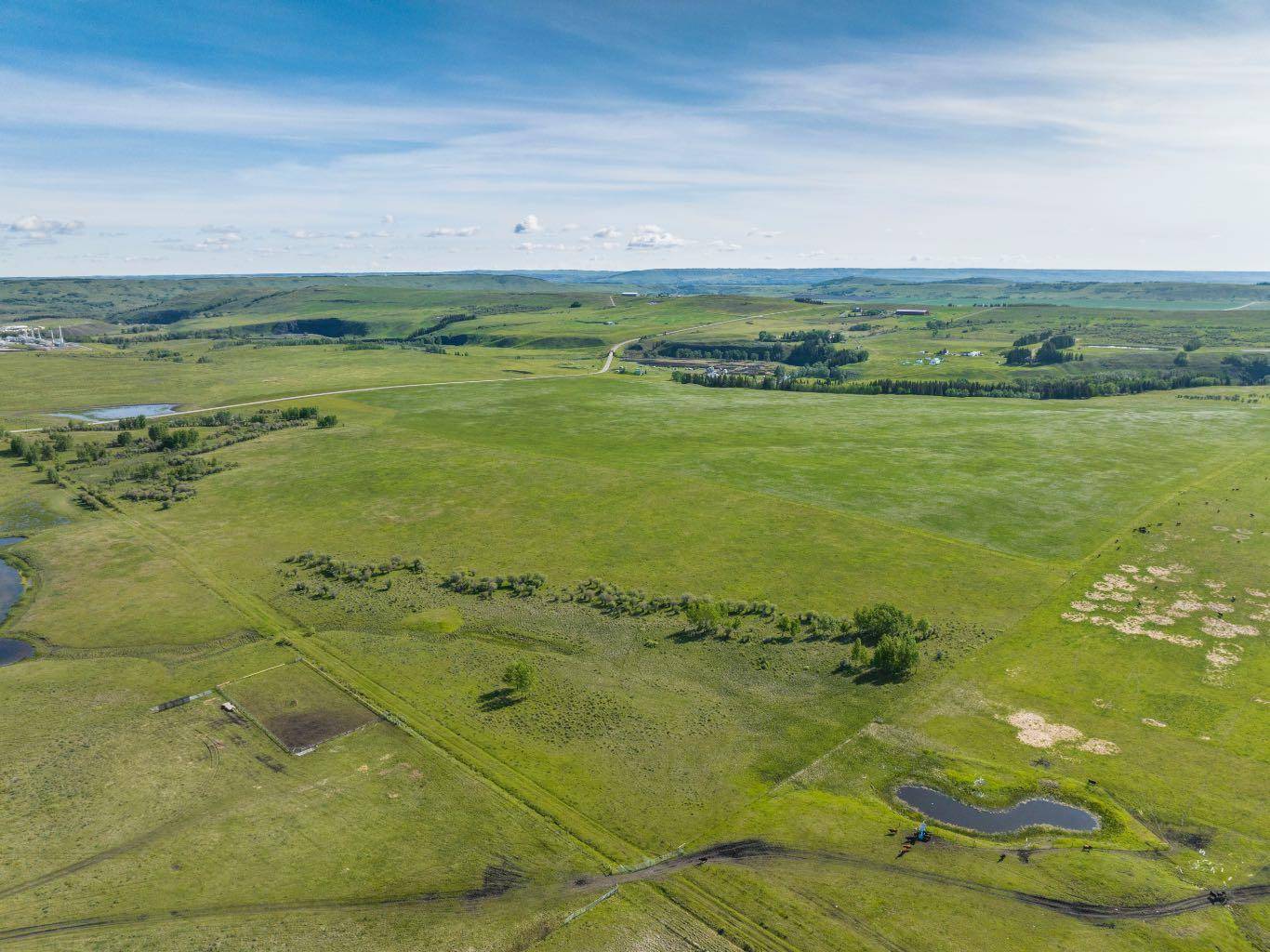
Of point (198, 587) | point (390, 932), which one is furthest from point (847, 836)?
Result: point (198, 587)

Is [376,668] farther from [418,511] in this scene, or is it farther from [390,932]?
[418,511]

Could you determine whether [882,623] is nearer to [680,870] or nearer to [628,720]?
[628,720]

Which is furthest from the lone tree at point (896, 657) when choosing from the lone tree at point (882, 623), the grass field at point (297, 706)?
the grass field at point (297, 706)

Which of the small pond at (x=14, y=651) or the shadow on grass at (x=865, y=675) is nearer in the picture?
the shadow on grass at (x=865, y=675)

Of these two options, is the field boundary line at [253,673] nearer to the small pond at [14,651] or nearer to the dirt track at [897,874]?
the small pond at [14,651]

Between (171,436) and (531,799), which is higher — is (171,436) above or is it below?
above

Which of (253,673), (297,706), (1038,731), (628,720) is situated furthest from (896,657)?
(253,673)
